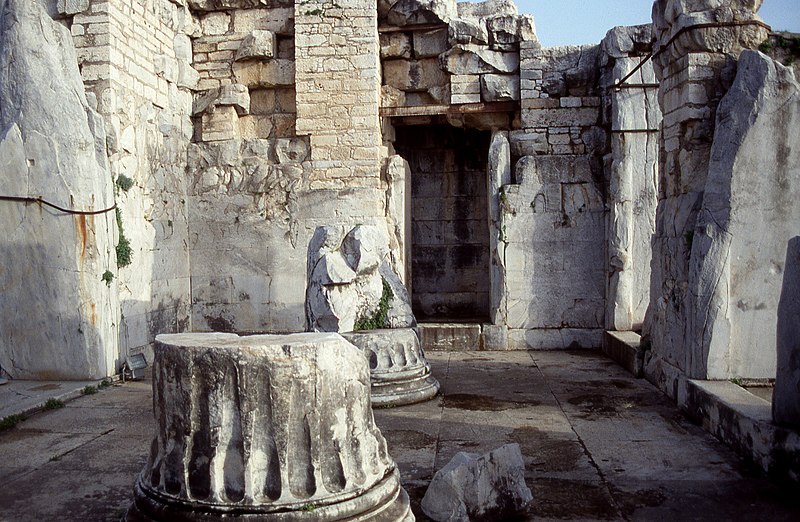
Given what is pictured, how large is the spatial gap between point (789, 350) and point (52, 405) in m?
5.98

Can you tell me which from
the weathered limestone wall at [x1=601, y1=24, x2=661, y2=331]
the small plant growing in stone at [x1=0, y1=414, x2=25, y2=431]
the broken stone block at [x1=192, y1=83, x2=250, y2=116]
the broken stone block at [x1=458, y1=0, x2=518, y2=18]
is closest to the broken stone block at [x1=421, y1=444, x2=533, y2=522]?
the small plant growing in stone at [x1=0, y1=414, x2=25, y2=431]

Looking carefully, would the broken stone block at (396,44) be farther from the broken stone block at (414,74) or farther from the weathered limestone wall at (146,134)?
the weathered limestone wall at (146,134)

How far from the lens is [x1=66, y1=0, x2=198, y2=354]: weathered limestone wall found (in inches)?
325

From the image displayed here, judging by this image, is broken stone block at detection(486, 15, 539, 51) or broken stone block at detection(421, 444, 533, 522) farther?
broken stone block at detection(486, 15, 539, 51)

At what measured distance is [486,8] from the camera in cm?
1101

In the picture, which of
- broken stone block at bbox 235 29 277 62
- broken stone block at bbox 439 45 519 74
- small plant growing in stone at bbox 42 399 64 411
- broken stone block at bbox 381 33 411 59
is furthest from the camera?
broken stone block at bbox 381 33 411 59

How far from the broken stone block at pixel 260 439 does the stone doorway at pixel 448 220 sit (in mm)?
8350

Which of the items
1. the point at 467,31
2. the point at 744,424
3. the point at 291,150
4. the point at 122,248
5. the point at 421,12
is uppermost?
the point at 421,12

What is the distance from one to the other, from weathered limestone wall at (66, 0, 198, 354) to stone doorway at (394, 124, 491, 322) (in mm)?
3627

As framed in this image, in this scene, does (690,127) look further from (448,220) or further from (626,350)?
(448,220)

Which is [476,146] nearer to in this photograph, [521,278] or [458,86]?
[458,86]

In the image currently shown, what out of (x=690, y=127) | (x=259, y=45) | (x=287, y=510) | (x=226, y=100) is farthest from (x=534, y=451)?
(x=259, y=45)

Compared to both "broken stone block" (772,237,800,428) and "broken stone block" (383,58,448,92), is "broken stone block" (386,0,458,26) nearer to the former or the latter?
"broken stone block" (383,58,448,92)

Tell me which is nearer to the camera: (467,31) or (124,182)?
(124,182)
